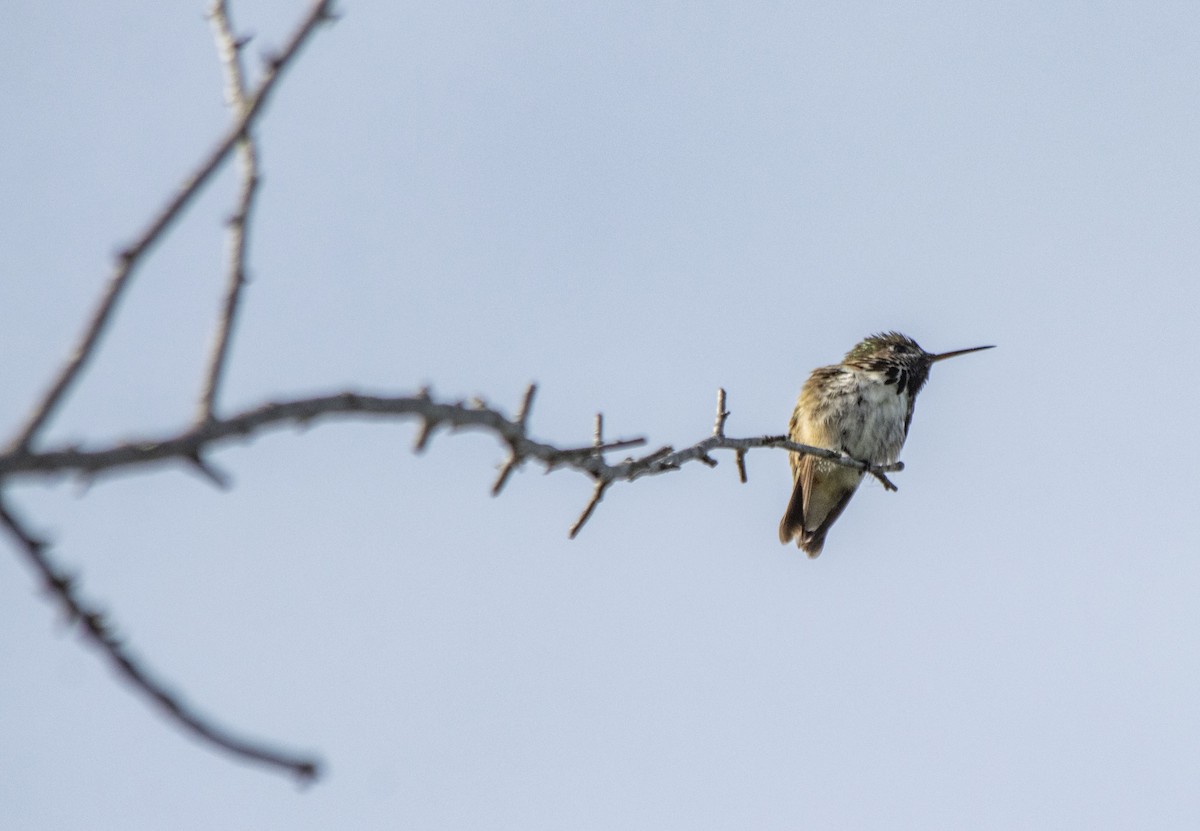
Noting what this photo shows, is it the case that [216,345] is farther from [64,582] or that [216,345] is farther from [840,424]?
[840,424]

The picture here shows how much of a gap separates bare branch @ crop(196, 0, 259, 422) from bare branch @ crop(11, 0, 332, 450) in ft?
0.08

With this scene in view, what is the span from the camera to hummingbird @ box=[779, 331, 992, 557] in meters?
10.0

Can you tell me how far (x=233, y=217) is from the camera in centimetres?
241

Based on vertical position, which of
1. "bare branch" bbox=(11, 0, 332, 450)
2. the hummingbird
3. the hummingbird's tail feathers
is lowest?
"bare branch" bbox=(11, 0, 332, 450)

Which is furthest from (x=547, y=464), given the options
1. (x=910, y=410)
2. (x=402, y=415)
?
(x=910, y=410)

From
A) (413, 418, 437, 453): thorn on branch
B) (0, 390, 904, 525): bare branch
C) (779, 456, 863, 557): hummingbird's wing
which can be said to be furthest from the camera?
(779, 456, 863, 557): hummingbird's wing

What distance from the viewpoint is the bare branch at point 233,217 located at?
2184mm

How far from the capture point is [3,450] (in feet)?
5.76

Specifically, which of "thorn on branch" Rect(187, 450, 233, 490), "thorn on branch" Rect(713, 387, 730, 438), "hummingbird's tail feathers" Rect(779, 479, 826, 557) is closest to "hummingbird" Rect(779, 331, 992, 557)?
"hummingbird's tail feathers" Rect(779, 479, 826, 557)

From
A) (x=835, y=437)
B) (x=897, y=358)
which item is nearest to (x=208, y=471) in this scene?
(x=835, y=437)

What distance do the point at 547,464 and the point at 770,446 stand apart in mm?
1871

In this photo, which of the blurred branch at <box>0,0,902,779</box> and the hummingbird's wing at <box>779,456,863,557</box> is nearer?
the blurred branch at <box>0,0,902,779</box>

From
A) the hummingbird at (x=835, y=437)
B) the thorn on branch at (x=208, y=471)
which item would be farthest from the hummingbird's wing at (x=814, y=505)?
the thorn on branch at (x=208, y=471)

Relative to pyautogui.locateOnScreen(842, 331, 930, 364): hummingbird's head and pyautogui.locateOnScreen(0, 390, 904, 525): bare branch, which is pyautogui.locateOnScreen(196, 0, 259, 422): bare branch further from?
pyautogui.locateOnScreen(842, 331, 930, 364): hummingbird's head
